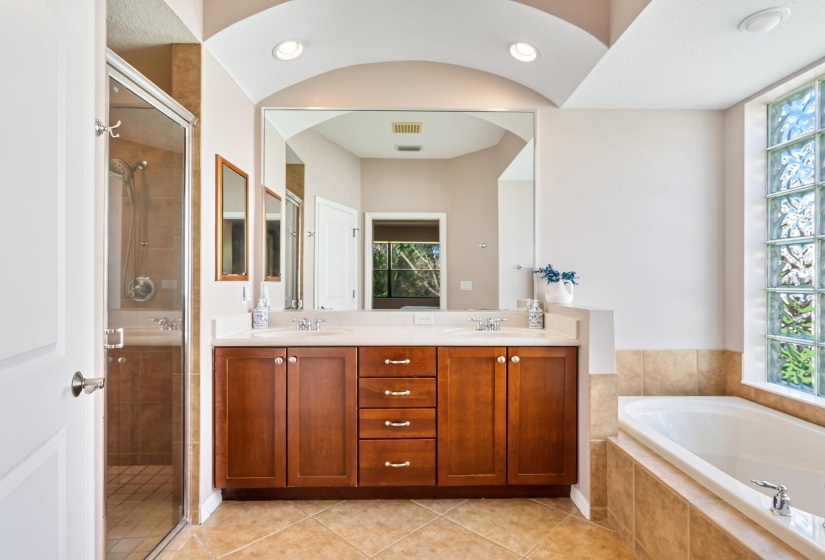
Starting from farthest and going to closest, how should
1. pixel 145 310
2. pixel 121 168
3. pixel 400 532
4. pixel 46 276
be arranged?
pixel 400 532 < pixel 145 310 < pixel 121 168 < pixel 46 276

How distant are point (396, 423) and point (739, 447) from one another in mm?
1776

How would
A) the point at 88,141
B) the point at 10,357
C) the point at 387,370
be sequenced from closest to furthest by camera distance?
the point at 10,357
the point at 88,141
the point at 387,370

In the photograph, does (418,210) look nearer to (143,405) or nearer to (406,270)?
(406,270)

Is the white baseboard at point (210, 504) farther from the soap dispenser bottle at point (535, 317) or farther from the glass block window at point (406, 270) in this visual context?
the soap dispenser bottle at point (535, 317)

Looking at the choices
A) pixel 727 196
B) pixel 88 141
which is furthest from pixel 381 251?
pixel 727 196

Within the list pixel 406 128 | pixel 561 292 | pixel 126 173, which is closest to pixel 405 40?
pixel 406 128

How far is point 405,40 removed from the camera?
229 cm

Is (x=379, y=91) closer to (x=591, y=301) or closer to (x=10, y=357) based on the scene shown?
(x=591, y=301)

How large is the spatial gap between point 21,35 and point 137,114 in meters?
0.91

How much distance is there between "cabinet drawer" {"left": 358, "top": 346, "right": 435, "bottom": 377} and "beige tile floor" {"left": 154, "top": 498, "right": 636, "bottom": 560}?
0.67 meters

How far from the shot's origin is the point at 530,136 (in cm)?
256

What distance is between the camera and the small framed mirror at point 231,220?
6.86 ft

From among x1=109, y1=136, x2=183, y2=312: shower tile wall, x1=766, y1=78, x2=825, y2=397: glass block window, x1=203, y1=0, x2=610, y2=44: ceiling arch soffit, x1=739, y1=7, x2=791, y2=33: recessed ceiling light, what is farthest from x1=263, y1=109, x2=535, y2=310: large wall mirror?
x1=766, y1=78, x2=825, y2=397: glass block window

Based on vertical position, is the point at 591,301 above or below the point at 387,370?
above
